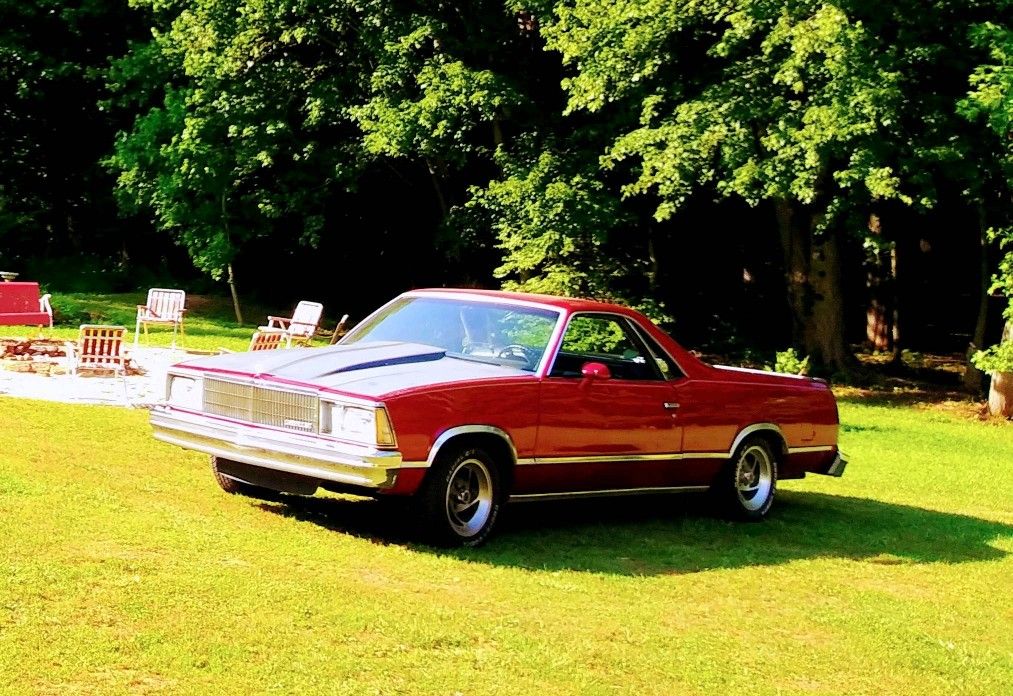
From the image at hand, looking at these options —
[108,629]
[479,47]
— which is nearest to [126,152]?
[479,47]

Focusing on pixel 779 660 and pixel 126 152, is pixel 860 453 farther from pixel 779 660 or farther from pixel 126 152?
pixel 126 152

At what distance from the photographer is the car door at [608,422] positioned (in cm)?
1010

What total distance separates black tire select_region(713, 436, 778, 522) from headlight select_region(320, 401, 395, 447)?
3.79 m

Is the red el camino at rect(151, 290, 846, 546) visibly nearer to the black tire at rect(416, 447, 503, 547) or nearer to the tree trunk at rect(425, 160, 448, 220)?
the black tire at rect(416, 447, 503, 547)

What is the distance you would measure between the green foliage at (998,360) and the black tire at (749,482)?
12795mm

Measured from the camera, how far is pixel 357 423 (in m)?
9.11

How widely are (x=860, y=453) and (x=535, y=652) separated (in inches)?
511

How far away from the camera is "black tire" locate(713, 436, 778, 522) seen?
38.7 ft

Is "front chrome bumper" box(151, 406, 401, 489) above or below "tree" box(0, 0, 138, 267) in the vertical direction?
below

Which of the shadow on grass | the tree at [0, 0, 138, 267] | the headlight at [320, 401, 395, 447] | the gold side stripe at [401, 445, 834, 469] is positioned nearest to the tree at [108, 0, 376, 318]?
the tree at [0, 0, 138, 267]

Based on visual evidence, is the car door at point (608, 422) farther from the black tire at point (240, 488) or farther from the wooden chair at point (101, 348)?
the wooden chair at point (101, 348)

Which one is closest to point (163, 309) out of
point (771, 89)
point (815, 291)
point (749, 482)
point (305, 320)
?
point (305, 320)

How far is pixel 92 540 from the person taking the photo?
846 centimetres

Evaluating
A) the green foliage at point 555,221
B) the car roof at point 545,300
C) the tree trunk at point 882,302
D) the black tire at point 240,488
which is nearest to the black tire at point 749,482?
the car roof at point 545,300
